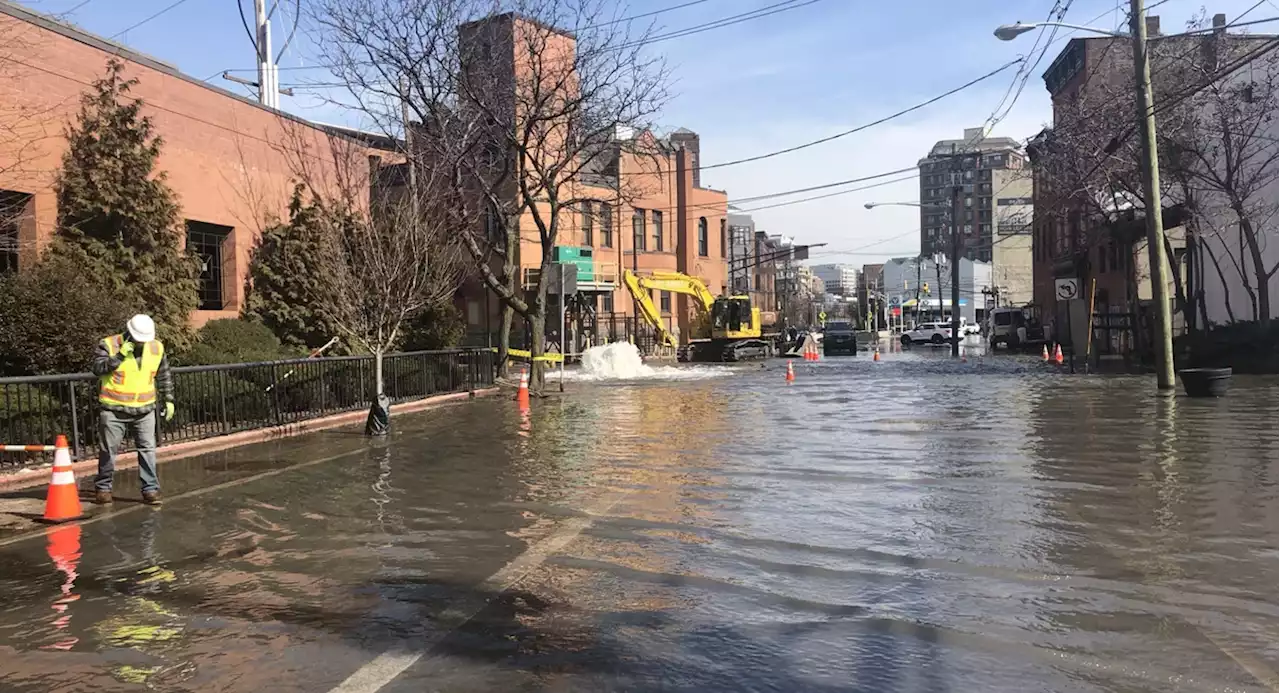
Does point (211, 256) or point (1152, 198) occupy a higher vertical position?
point (1152, 198)

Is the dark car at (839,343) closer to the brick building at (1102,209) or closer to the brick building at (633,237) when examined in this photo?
the brick building at (633,237)

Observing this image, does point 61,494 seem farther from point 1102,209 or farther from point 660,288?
point 660,288

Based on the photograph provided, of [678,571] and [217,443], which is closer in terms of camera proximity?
[678,571]

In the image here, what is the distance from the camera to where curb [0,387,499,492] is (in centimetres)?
1029

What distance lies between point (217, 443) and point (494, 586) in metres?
8.68

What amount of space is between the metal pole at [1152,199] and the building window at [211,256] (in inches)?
761

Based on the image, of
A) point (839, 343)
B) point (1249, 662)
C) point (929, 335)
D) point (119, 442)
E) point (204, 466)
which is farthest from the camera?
point (929, 335)

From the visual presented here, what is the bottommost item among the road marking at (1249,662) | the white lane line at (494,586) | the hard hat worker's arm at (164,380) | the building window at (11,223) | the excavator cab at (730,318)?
the road marking at (1249,662)

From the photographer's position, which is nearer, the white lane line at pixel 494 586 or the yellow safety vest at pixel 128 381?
the white lane line at pixel 494 586

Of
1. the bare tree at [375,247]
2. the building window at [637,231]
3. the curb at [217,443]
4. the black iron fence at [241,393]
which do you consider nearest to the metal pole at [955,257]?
the building window at [637,231]

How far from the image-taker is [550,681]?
172 inches

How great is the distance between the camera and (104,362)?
8.61 metres

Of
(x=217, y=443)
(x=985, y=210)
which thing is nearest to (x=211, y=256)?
(x=217, y=443)

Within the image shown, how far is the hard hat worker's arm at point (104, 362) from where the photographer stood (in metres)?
8.60
